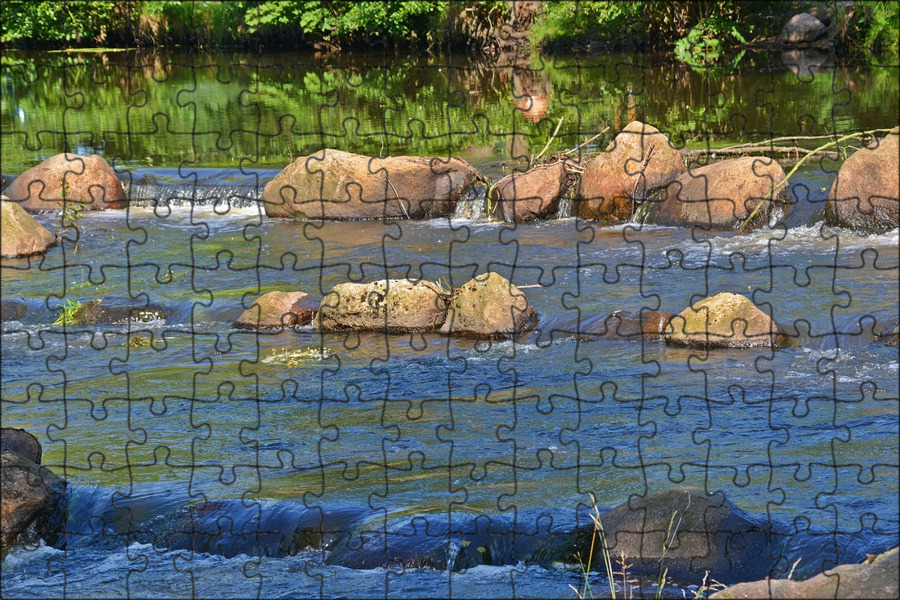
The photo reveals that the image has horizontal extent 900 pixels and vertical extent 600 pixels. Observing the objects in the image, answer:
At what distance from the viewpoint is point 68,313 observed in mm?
12148

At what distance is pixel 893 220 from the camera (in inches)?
539

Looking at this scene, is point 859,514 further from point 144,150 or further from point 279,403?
point 144,150

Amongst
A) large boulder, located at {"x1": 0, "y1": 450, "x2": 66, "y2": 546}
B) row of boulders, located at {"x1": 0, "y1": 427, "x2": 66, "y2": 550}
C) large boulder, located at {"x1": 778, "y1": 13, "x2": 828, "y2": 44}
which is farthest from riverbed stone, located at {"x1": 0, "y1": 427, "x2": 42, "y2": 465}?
large boulder, located at {"x1": 778, "y1": 13, "x2": 828, "y2": 44}

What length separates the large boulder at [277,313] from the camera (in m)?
11.6

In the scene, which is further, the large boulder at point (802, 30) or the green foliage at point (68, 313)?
the large boulder at point (802, 30)

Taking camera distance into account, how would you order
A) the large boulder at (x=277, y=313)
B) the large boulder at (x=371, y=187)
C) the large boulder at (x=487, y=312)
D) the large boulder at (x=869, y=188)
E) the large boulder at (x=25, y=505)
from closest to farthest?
1. the large boulder at (x=25, y=505)
2. the large boulder at (x=487, y=312)
3. the large boulder at (x=277, y=313)
4. the large boulder at (x=869, y=188)
5. the large boulder at (x=371, y=187)

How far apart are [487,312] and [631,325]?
1.39 m

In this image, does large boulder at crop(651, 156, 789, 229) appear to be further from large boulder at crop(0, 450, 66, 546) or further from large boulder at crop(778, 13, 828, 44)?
large boulder at crop(778, 13, 828, 44)

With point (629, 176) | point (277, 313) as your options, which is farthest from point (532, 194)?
point (277, 313)

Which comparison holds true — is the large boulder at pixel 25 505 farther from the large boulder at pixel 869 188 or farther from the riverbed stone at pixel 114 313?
the large boulder at pixel 869 188

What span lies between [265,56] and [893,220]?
101ft

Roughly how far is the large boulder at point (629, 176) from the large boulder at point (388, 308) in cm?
528
